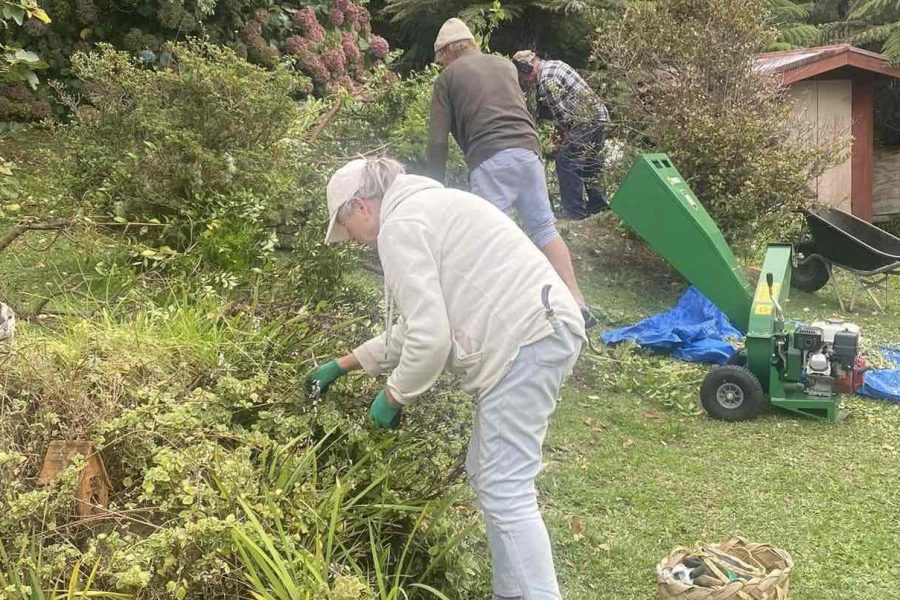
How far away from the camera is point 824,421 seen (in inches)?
203

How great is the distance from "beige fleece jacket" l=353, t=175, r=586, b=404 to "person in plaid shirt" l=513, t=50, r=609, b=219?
18.5 ft

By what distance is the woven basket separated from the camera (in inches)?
116

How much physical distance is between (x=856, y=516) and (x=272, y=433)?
2.54m

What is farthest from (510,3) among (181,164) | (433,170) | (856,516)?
(856,516)

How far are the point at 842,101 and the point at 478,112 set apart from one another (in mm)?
8469

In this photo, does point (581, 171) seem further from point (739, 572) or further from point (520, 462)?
point (520, 462)

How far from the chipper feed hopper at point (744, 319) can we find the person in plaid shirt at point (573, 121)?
2.35 metres

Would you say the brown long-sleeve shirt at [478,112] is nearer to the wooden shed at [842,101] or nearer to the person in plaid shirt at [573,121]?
the person in plaid shirt at [573,121]

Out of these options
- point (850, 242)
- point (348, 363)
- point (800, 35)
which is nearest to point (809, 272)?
point (850, 242)

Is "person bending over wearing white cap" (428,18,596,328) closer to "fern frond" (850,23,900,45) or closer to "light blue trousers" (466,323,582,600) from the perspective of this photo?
"light blue trousers" (466,323,582,600)

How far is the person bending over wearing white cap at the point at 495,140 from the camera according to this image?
5566mm

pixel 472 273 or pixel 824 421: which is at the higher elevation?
pixel 472 273

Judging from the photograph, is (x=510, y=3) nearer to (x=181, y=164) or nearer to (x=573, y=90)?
(x=573, y=90)

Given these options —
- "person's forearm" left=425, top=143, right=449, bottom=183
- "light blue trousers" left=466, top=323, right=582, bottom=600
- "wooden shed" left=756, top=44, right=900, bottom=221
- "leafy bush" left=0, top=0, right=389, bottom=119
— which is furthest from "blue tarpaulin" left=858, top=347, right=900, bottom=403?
"wooden shed" left=756, top=44, right=900, bottom=221
